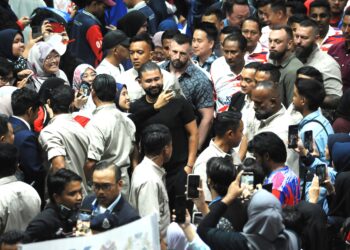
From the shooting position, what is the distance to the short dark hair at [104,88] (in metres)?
11.1

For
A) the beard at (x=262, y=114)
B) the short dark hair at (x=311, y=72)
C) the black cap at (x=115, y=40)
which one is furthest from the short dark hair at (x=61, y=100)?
the short dark hair at (x=311, y=72)

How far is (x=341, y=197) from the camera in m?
10.5

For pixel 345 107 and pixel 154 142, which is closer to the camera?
pixel 154 142

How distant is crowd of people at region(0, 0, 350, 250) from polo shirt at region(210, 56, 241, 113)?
17mm

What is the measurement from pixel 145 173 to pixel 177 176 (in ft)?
4.66

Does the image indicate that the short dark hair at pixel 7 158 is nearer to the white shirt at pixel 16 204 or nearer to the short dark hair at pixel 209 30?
the white shirt at pixel 16 204

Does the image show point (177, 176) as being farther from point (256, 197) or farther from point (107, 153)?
point (256, 197)

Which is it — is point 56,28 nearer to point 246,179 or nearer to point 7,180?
point 7,180

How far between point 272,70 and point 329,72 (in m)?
1.16

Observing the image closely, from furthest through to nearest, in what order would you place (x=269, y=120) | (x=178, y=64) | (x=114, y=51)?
1. (x=114, y=51)
2. (x=178, y=64)
3. (x=269, y=120)

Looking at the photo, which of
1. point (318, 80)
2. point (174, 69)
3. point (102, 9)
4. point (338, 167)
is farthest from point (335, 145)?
point (102, 9)

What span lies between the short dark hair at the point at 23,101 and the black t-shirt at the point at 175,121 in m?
1.10

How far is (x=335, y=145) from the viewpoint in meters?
10.6

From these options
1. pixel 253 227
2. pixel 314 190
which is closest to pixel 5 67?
pixel 314 190
